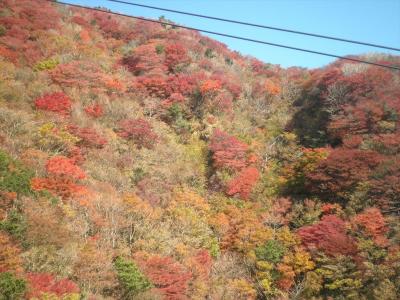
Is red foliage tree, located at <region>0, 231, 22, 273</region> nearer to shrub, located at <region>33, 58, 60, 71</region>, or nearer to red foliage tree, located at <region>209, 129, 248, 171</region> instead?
red foliage tree, located at <region>209, 129, 248, 171</region>

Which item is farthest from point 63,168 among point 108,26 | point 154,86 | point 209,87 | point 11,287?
point 108,26

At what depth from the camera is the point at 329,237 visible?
73.1 ft

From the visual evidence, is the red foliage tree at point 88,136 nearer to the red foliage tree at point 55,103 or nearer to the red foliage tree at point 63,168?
the red foliage tree at point 55,103

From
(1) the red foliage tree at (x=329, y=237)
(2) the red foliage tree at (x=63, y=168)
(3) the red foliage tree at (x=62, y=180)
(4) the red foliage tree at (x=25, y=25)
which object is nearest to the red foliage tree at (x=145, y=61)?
(4) the red foliage tree at (x=25, y=25)

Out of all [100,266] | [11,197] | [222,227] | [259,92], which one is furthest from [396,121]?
[11,197]

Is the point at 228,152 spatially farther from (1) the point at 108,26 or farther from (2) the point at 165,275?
(1) the point at 108,26

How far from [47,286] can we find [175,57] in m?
30.7

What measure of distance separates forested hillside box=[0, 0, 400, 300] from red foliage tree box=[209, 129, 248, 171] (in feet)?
0.41

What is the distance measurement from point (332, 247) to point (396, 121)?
1234 cm

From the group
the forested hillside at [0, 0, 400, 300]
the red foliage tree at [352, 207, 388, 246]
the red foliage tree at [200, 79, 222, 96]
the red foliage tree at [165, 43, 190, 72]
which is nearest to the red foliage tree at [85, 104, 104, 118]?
the forested hillside at [0, 0, 400, 300]

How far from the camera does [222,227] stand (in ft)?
88.1

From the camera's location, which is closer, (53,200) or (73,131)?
(53,200)

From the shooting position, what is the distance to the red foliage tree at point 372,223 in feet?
70.9

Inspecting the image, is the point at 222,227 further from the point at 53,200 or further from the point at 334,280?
the point at 53,200
